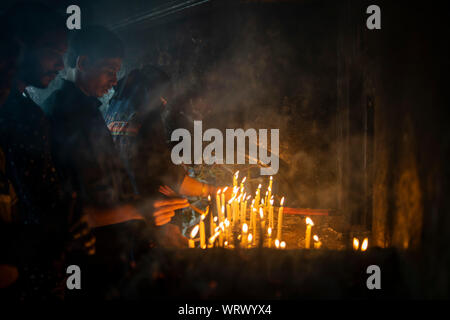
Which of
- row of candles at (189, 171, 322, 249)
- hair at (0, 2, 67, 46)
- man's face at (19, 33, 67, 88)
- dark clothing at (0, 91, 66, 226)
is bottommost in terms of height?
row of candles at (189, 171, 322, 249)

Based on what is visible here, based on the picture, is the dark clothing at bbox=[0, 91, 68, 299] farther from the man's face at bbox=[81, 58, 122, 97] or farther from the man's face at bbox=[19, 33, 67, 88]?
the man's face at bbox=[81, 58, 122, 97]

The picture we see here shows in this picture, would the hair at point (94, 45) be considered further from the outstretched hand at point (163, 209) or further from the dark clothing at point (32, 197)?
the outstretched hand at point (163, 209)

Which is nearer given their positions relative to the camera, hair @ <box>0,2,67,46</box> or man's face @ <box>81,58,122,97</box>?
hair @ <box>0,2,67,46</box>

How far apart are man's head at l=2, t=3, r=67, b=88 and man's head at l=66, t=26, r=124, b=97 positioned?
32 cm

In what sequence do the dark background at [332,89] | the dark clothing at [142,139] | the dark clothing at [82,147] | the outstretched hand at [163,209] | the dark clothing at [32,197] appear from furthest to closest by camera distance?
the dark clothing at [142,139], the outstretched hand at [163,209], the dark clothing at [82,147], the dark clothing at [32,197], the dark background at [332,89]

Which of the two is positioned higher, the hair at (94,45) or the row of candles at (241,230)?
the hair at (94,45)

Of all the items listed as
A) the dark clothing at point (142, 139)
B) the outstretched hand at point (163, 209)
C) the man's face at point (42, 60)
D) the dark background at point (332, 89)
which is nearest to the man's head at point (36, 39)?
the man's face at point (42, 60)

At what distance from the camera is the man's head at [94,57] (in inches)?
98.0

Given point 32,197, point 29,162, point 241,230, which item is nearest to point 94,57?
point 29,162

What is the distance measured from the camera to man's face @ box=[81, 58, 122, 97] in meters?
2.50

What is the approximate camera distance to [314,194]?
145 inches

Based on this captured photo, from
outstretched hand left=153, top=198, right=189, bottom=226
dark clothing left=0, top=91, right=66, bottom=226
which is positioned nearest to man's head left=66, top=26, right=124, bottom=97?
dark clothing left=0, top=91, right=66, bottom=226
